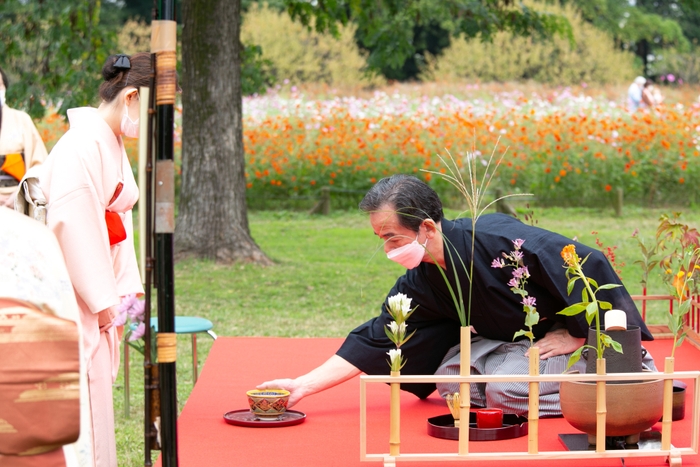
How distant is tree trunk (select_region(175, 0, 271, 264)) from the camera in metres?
7.73

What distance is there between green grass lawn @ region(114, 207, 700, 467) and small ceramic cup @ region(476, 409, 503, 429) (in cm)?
→ 127

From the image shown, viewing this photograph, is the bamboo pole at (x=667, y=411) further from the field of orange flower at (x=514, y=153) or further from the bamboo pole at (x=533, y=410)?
the field of orange flower at (x=514, y=153)

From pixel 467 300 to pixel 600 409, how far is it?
774 mm

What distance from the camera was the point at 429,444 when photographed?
2955 mm

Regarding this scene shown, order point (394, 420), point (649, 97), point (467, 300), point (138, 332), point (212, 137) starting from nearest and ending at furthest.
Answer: point (394, 420)
point (467, 300)
point (138, 332)
point (212, 137)
point (649, 97)

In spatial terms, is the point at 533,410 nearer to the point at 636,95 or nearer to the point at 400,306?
the point at 400,306

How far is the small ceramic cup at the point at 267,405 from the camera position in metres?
3.21

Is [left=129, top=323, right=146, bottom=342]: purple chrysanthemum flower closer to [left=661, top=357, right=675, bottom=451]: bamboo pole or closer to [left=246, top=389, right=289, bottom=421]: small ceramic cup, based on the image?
→ [left=246, top=389, right=289, bottom=421]: small ceramic cup

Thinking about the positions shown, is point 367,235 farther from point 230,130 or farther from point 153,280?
point 153,280

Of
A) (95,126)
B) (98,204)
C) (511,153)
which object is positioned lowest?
(511,153)

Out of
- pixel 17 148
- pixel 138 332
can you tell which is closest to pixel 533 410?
pixel 138 332

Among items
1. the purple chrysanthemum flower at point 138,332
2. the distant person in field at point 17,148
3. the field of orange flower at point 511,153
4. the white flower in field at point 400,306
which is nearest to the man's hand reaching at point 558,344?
the white flower in field at point 400,306

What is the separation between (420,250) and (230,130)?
5.00 m

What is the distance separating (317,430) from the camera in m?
3.17
